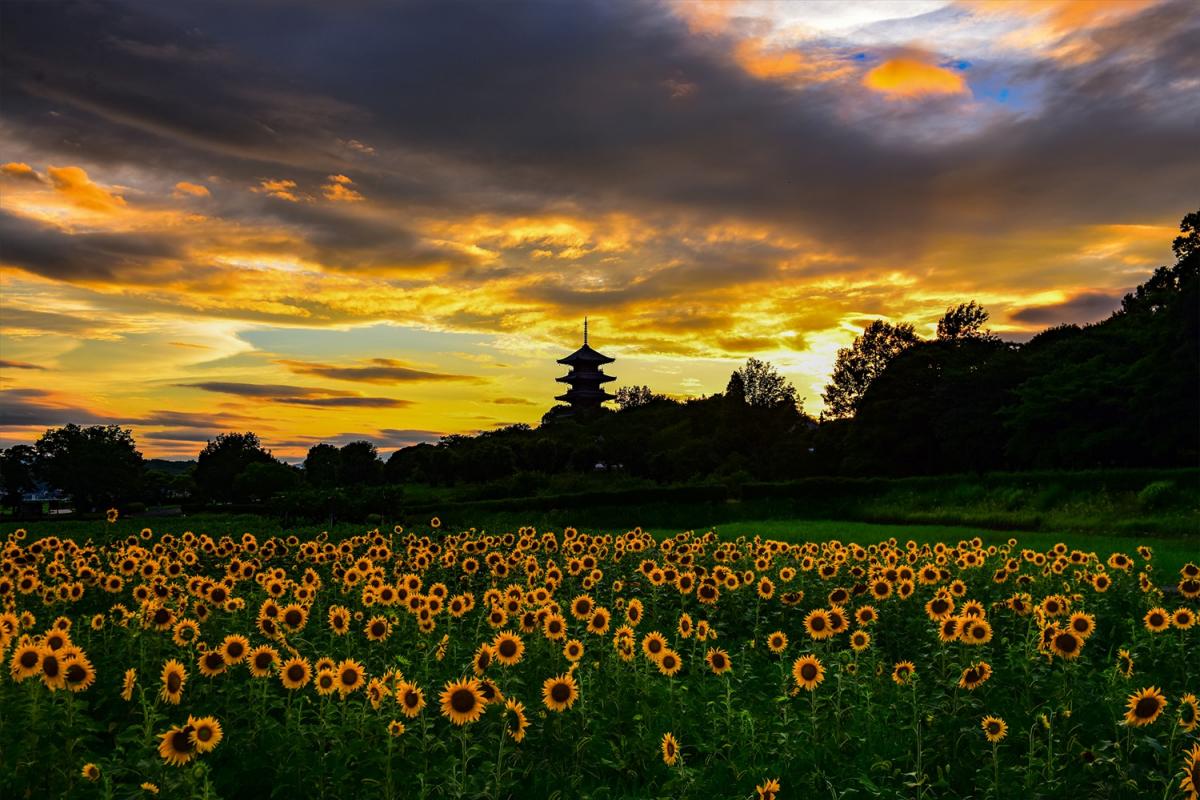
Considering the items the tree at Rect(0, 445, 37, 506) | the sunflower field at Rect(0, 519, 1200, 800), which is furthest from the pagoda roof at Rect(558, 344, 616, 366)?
the sunflower field at Rect(0, 519, 1200, 800)

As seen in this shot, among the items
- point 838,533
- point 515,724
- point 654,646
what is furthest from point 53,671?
point 838,533

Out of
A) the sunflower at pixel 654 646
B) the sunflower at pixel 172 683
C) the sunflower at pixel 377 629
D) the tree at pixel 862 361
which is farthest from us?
the tree at pixel 862 361

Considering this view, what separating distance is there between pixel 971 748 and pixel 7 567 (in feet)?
33.2

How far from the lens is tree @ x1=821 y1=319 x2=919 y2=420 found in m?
71.2

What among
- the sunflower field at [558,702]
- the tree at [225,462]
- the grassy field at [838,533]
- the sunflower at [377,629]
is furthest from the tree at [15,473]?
the sunflower at [377,629]

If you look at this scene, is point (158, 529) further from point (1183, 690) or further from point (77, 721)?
point (1183, 690)

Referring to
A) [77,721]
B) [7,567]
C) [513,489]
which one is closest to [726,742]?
[77,721]

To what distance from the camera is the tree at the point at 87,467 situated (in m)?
43.2

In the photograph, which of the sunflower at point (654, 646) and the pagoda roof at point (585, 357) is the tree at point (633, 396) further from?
the sunflower at point (654, 646)

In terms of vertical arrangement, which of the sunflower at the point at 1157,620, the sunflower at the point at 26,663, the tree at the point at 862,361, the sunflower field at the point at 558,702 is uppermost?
the tree at the point at 862,361

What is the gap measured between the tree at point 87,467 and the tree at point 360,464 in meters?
15.6

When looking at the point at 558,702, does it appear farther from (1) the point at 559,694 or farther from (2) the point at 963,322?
(2) the point at 963,322

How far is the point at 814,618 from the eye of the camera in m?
7.38

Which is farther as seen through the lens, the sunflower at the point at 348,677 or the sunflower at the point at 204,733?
the sunflower at the point at 348,677
